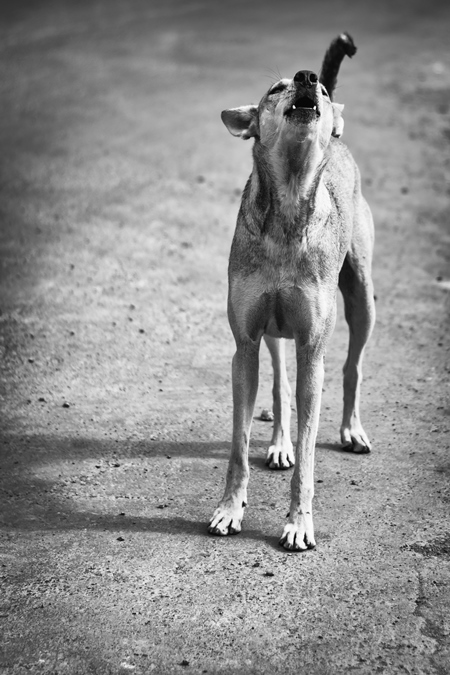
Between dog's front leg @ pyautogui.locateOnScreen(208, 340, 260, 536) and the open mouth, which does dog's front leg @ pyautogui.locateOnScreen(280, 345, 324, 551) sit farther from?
the open mouth

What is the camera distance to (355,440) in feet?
20.9

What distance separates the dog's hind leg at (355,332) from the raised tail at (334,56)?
1.21 meters

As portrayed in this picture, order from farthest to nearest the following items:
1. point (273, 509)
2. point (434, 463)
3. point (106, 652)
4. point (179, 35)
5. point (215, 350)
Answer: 1. point (179, 35)
2. point (215, 350)
3. point (434, 463)
4. point (273, 509)
5. point (106, 652)

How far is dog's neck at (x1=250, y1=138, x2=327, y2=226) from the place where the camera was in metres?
4.84

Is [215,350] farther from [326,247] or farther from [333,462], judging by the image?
[326,247]

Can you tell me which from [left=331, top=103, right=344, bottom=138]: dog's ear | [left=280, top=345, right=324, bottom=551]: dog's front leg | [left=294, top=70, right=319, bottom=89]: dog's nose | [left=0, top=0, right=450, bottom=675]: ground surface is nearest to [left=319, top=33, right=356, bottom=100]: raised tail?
[left=331, top=103, right=344, bottom=138]: dog's ear

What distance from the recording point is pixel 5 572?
16.0 ft

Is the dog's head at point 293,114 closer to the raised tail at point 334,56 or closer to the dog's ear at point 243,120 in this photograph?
the dog's ear at point 243,120

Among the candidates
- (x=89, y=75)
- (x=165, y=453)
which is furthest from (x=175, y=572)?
(x=89, y=75)

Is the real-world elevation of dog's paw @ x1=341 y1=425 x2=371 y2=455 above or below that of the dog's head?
below

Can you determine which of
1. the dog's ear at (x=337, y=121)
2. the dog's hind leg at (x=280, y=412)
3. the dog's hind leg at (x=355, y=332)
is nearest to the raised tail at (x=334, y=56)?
the dog's ear at (x=337, y=121)

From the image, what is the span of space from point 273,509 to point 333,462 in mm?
794

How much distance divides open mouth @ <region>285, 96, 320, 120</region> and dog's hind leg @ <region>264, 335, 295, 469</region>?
1.81 metres

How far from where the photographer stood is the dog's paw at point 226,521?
527 centimetres
